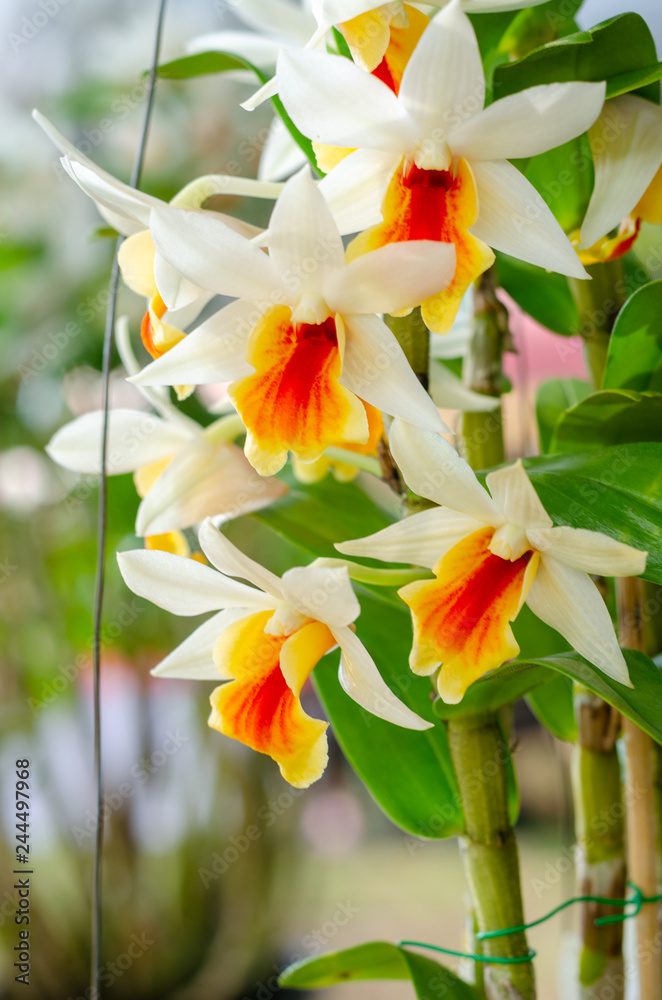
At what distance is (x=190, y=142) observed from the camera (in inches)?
54.1

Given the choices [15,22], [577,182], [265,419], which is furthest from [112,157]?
[265,419]

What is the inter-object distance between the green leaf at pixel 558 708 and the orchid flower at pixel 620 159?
36 cm

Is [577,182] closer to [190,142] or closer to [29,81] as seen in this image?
[190,142]

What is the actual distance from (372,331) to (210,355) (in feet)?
0.29

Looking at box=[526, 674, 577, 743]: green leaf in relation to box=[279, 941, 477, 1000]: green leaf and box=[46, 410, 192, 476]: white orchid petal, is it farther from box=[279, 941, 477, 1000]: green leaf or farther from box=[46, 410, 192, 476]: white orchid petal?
box=[46, 410, 192, 476]: white orchid petal

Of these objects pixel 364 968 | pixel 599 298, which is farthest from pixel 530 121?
pixel 364 968

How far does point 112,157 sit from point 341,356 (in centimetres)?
123

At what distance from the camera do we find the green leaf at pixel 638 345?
498mm

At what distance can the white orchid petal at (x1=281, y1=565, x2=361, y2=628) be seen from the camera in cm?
38

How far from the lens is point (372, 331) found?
393mm

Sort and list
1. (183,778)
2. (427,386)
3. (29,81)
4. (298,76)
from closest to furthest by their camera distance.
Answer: (298,76)
(427,386)
(29,81)
(183,778)

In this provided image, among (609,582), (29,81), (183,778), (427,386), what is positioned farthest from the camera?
(183,778)

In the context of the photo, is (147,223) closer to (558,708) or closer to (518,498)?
(518,498)

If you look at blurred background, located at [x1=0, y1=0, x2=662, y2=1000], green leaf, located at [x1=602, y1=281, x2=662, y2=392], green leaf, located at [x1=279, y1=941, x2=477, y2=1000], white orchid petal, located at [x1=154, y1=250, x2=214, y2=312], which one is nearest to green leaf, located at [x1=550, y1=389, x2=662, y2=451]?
green leaf, located at [x1=602, y1=281, x2=662, y2=392]
